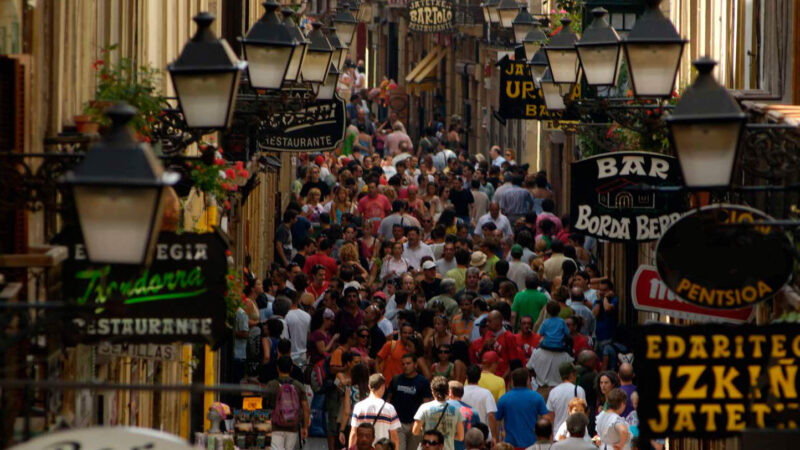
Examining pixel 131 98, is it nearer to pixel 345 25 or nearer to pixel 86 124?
pixel 86 124

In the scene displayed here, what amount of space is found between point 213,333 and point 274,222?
2127cm

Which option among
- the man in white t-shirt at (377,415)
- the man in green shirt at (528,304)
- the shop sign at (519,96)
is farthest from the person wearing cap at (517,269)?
the man in white t-shirt at (377,415)

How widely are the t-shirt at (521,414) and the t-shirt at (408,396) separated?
3.27 feet

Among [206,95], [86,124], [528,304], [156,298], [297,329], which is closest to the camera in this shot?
[156,298]

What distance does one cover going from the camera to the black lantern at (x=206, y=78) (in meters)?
8.95

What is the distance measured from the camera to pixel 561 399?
15.2 meters

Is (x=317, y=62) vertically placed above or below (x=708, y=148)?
above

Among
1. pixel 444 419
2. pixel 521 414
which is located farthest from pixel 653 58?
pixel 521 414

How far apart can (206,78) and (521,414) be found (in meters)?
6.62

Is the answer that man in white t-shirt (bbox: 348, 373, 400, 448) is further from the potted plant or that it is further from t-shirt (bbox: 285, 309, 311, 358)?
the potted plant

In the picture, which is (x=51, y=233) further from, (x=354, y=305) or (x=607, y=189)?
(x=354, y=305)

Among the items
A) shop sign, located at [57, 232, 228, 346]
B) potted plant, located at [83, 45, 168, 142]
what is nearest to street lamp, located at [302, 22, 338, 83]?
potted plant, located at [83, 45, 168, 142]

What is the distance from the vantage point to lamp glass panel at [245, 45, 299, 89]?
1269cm

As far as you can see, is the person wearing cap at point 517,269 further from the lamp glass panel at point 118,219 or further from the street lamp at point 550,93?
the lamp glass panel at point 118,219
